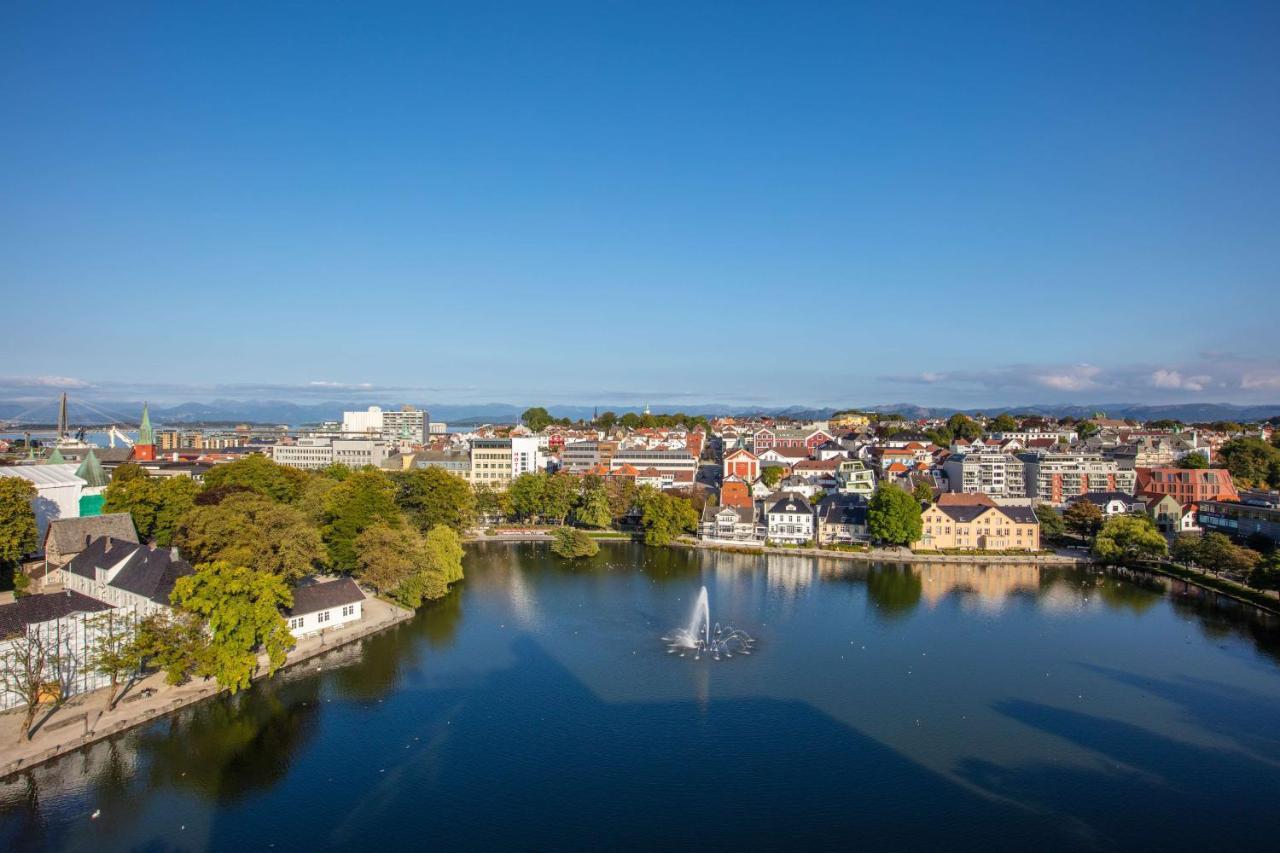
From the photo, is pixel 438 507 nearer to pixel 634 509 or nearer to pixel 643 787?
pixel 634 509

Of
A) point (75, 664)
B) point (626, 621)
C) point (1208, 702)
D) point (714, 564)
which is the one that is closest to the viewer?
point (75, 664)

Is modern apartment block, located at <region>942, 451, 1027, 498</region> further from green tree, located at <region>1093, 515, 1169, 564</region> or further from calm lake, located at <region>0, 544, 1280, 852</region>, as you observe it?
calm lake, located at <region>0, 544, 1280, 852</region>

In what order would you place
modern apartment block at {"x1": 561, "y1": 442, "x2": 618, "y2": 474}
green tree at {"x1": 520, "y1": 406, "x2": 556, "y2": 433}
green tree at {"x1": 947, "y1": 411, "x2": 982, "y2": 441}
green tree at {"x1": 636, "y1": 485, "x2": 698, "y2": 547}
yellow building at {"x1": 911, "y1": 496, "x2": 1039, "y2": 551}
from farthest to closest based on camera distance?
green tree at {"x1": 520, "y1": 406, "x2": 556, "y2": 433} → green tree at {"x1": 947, "y1": 411, "x2": 982, "y2": 441} → modern apartment block at {"x1": 561, "y1": 442, "x2": 618, "y2": 474} → green tree at {"x1": 636, "y1": 485, "x2": 698, "y2": 547} → yellow building at {"x1": 911, "y1": 496, "x2": 1039, "y2": 551}

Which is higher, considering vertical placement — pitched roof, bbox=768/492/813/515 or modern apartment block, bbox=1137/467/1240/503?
modern apartment block, bbox=1137/467/1240/503

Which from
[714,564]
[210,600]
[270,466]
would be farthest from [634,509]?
[210,600]

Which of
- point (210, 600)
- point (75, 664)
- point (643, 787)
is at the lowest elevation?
point (643, 787)

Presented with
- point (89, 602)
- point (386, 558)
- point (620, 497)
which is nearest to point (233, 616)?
point (89, 602)

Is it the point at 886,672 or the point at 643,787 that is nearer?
the point at 643,787

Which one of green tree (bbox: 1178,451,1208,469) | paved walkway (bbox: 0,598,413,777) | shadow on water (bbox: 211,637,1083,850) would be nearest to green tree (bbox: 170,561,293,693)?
paved walkway (bbox: 0,598,413,777)
